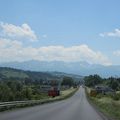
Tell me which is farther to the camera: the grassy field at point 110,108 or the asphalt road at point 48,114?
the grassy field at point 110,108

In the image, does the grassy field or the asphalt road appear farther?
the grassy field

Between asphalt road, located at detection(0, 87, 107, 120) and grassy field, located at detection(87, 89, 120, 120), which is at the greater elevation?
grassy field, located at detection(87, 89, 120, 120)

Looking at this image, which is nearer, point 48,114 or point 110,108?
point 48,114

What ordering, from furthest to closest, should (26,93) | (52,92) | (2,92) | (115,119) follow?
(52,92), (26,93), (2,92), (115,119)

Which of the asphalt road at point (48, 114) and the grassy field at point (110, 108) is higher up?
the grassy field at point (110, 108)

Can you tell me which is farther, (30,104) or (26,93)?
(26,93)

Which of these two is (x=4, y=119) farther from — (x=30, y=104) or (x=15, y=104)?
(x=30, y=104)

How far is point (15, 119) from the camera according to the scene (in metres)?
24.5

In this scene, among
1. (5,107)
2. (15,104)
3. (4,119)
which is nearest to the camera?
(4,119)

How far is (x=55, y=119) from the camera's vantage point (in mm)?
26922

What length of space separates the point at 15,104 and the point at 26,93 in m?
65.7

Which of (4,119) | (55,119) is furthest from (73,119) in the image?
(4,119)

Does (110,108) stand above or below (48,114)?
above

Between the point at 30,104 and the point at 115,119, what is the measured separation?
886 inches
